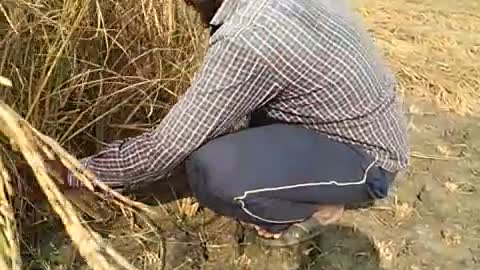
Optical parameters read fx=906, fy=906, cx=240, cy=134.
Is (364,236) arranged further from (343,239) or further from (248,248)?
(248,248)

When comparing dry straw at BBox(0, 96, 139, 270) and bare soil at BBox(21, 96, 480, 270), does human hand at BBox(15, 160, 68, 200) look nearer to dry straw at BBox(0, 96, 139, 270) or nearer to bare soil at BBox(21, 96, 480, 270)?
bare soil at BBox(21, 96, 480, 270)

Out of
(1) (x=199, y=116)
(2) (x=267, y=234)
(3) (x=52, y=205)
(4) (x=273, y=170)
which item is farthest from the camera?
(2) (x=267, y=234)

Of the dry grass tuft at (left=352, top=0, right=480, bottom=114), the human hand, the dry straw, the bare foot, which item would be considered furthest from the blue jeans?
the dry grass tuft at (left=352, top=0, right=480, bottom=114)

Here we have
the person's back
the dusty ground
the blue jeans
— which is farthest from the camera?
the dusty ground

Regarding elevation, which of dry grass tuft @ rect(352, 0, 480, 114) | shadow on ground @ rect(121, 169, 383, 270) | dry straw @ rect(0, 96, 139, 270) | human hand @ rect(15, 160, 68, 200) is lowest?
shadow on ground @ rect(121, 169, 383, 270)

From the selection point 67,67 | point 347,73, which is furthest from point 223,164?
point 67,67

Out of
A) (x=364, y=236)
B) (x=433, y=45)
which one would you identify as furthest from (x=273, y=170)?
(x=433, y=45)

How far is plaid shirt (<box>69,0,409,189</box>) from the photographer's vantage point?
1.55m

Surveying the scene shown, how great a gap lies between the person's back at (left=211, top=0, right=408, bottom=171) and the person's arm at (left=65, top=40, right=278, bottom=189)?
25mm

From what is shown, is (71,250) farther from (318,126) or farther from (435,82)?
(435,82)

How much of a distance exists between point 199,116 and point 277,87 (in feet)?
0.49

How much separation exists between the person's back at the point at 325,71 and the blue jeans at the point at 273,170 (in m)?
0.03

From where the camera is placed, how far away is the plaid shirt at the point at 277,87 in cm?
155

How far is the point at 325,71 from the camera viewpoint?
162cm
